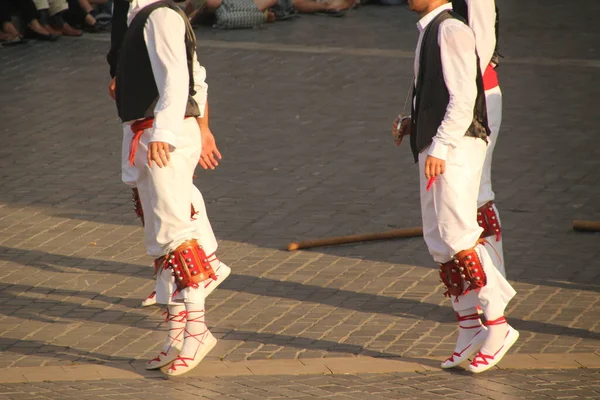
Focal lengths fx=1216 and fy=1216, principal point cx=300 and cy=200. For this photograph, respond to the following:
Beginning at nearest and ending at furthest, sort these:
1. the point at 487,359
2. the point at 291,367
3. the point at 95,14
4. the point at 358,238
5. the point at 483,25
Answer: the point at 487,359 → the point at 291,367 → the point at 483,25 → the point at 358,238 → the point at 95,14

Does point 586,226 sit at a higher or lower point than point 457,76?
lower

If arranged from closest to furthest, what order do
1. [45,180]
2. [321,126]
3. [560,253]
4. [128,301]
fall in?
[128,301]
[560,253]
[45,180]
[321,126]

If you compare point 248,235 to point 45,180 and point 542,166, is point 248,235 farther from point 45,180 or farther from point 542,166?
point 542,166

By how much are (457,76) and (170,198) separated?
57.6 inches

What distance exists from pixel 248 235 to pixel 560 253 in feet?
6.89

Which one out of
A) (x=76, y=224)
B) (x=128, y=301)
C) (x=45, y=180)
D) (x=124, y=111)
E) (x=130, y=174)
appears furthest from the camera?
(x=45, y=180)

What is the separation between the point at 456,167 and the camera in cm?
574

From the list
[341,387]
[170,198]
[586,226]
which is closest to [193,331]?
[170,198]

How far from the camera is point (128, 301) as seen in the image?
706 centimetres

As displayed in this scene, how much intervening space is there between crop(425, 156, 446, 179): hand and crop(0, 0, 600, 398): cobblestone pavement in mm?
1031

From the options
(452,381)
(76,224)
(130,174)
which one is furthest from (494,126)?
(76,224)

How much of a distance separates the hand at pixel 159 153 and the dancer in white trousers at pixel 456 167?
1.21m

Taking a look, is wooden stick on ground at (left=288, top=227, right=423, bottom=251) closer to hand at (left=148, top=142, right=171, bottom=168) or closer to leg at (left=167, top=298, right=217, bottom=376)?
leg at (left=167, top=298, right=217, bottom=376)

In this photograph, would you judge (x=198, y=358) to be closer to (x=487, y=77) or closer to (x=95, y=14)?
(x=487, y=77)
